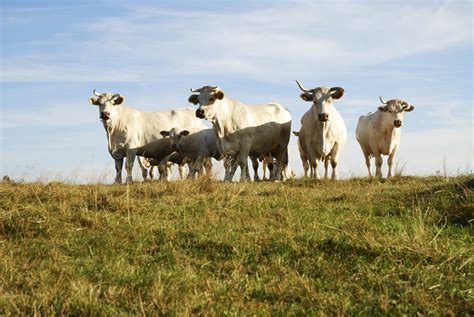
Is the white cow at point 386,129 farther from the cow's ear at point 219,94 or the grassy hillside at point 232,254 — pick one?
the grassy hillside at point 232,254

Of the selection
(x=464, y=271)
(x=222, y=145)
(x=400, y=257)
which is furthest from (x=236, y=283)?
(x=222, y=145)

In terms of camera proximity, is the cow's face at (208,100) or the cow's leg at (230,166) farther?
the cow's face at (208,100)

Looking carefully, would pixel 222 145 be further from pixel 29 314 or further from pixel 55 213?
pixel 29 314

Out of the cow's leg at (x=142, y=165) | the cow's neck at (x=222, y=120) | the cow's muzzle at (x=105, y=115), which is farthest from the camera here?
the cow's leg at (x=142, y=165)

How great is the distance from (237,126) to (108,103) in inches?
169

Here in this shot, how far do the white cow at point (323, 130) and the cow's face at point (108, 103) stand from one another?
221 inches

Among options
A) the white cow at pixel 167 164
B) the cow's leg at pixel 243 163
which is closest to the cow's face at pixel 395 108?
the cow's leg at pixel 243 163

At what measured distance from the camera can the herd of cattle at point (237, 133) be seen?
53.8ft

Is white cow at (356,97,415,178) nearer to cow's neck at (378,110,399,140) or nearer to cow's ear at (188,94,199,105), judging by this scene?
cow's neck at (378,110,399,140)

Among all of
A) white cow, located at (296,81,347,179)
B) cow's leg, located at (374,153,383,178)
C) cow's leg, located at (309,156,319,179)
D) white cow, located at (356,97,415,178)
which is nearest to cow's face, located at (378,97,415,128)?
white cow, located at (356,97,415,178)

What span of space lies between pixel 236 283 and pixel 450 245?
2450 millimetres

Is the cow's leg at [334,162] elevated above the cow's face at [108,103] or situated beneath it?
situated beneath

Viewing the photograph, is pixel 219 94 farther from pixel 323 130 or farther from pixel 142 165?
pixel 142 165

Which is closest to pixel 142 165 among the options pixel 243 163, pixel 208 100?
pixel 208 100
